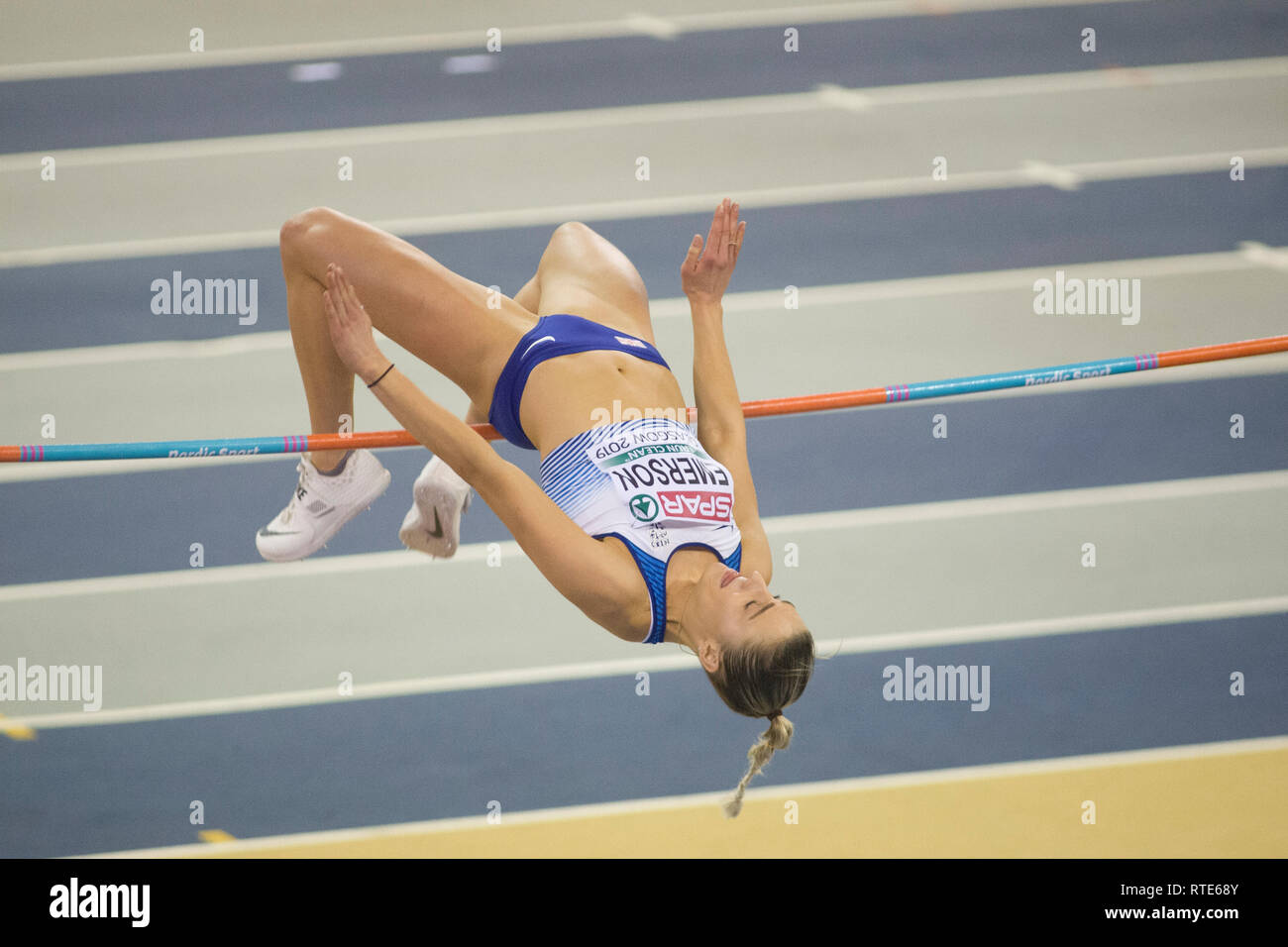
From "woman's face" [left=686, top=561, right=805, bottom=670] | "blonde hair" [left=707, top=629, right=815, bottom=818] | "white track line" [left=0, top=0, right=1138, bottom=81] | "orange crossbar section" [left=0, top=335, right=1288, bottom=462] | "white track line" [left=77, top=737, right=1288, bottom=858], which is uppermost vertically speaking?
"white track line" [left=0, top=0, right=1138, bottom=81]

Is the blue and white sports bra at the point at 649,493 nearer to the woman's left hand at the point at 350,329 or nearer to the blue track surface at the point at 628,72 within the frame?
the woman's left hand at the point at 350,329

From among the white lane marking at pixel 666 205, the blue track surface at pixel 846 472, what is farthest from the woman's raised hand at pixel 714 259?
the white lane marking at pixel 666 205

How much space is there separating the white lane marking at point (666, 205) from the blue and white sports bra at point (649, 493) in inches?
126

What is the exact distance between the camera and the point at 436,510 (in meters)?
3.09

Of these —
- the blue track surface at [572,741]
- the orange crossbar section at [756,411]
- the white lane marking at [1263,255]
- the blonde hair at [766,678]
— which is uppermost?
the white lane marking at [1263,255]

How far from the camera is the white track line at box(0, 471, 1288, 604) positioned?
4398mm

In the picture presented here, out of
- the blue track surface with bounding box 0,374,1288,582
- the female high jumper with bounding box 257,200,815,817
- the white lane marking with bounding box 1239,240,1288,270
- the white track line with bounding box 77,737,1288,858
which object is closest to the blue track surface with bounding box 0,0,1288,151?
the white lane marking with bounding box 1239,240,1288,270

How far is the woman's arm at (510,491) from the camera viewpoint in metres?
2.49

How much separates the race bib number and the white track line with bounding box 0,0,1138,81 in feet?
13.4

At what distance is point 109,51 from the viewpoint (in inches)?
235

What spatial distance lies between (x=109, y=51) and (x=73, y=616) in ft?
9.56

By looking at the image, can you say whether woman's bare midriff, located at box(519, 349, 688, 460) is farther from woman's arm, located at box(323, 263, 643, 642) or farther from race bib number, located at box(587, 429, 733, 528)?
woman's arm, located at box(323, 263, 643, 642)

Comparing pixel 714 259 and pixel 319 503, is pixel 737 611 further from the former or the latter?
pixel 319 503

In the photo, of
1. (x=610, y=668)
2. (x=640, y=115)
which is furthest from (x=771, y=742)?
(x=640, y=115)
